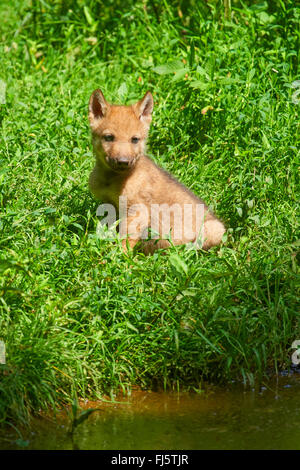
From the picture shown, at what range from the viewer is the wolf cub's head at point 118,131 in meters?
5.93

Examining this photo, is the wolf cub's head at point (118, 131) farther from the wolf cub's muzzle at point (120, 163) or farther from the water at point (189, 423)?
the water at point (189, 423)

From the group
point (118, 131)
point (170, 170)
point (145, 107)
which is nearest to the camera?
point (118, 131)

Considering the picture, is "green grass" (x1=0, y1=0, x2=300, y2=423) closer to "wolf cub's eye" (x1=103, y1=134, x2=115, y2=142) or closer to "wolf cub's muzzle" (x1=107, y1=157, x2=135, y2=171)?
"wolf cub's muzzle" (x1=107, y1=157, x2=135, y2=171)

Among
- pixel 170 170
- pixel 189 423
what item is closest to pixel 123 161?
pixel 170 170

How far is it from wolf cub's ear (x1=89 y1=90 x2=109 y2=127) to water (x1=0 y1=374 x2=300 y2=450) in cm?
240

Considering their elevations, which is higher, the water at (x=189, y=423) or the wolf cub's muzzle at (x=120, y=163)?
the wolf cub's muzzle at (x=120, y=163)

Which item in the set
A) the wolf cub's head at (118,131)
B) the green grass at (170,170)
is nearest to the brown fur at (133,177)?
the wolf cub's head at (118,131)

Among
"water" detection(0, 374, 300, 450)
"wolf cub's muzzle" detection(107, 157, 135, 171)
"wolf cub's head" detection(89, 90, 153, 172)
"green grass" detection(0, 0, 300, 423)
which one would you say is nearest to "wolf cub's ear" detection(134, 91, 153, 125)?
"wolf cub's head" detection(89, 90, 153, 172)

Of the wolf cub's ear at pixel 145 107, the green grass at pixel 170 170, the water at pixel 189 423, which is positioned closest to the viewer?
the water at pixel 189 423

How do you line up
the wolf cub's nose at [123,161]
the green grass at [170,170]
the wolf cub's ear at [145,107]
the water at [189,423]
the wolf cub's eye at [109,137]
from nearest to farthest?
the water at [189,423], the green grass at [170,170], the wolf cub's nose at [123,161], the wolf cub's eye at [109,137], the wolf cub's ear at [145,107]

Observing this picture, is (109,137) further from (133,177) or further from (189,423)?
(189,423)

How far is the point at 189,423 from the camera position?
4.41m

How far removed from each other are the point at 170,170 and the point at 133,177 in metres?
0.93

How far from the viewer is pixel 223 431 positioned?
431 centimetres
